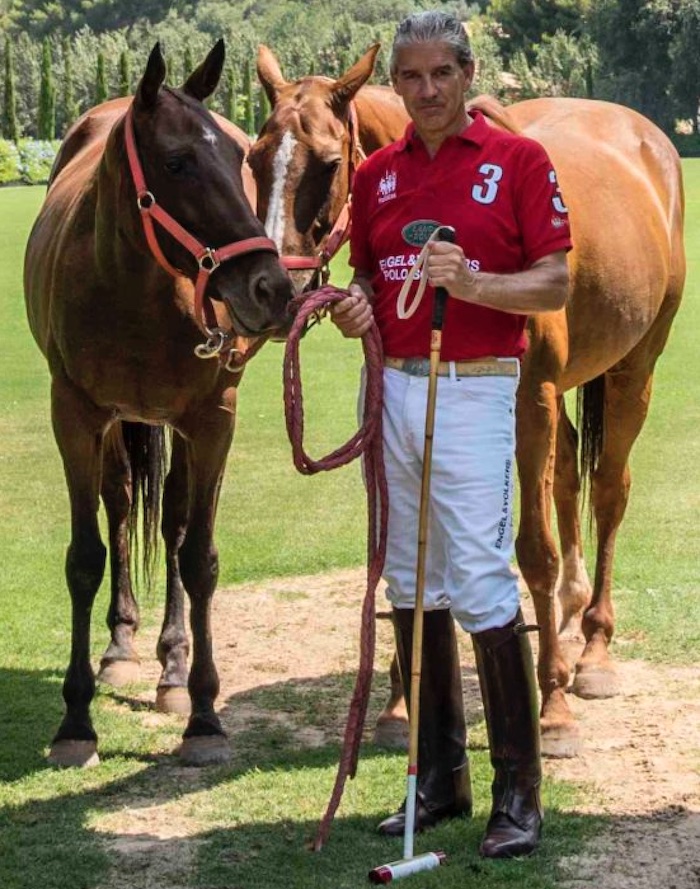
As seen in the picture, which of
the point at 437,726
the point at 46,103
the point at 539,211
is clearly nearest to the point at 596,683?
the point at 437,726

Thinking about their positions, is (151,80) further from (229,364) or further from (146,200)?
(229,364)

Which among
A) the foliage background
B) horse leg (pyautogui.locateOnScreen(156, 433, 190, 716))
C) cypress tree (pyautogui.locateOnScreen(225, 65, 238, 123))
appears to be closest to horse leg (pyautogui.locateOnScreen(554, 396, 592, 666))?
horse leg (pyautogui.locateOnScreen(156, 433, 190, 716))

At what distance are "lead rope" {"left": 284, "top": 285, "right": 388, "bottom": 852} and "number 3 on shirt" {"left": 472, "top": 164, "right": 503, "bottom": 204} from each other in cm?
46

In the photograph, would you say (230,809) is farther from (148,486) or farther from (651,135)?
(651,135)

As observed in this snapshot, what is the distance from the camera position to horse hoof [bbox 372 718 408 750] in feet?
17.0

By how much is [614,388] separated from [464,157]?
2.92 meters

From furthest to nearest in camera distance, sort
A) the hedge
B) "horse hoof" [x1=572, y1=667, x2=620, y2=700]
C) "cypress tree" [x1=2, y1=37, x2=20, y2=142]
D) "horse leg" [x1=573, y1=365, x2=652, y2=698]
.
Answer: "cypress tree" [x1=2, y1=37, x2=20, y2=142] → the hedge → "horse leg" [x1=573, y1=365, x2=652, y2=698] → "horse hoof" [x1=572, y1=667, x2=620, y2=700]

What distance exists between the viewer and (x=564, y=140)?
620cm

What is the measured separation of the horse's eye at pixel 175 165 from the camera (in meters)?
4.48

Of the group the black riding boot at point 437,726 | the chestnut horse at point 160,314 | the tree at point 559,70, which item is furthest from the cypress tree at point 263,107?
the tree at point 559,70

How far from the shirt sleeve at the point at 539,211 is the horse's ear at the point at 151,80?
1.33 meters

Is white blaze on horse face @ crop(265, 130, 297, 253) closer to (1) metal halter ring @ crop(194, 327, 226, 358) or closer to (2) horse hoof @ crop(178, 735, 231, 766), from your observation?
(1) metal halter ring @ crop(194, 327, 226, 358)

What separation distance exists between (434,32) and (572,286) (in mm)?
1845

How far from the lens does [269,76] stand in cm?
536
